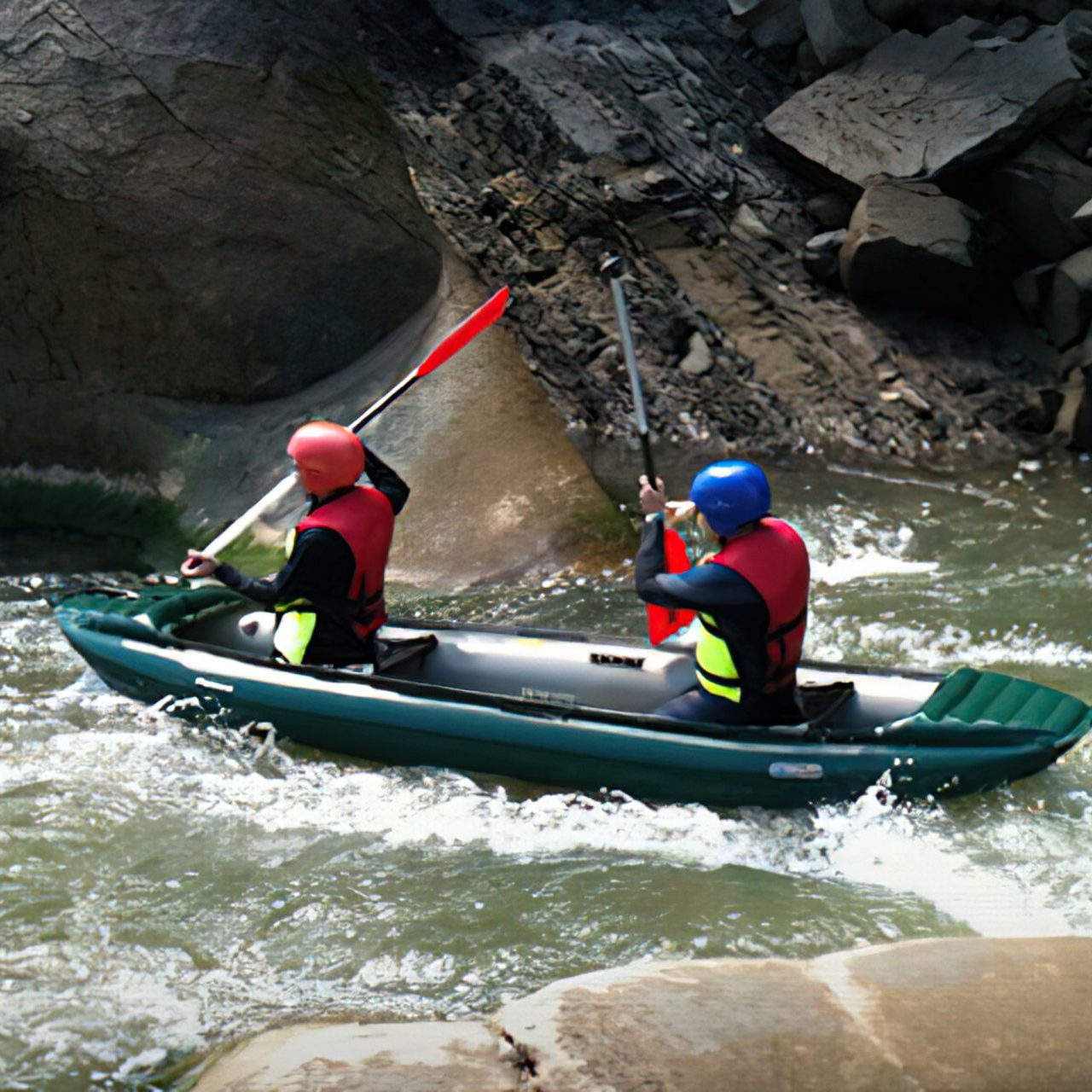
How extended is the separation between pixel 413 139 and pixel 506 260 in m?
1.11

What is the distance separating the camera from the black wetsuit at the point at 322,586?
200 inches

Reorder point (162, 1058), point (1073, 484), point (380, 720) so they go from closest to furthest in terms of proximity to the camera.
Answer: point (162, 1058), point (380, 720), point (1073, 484)

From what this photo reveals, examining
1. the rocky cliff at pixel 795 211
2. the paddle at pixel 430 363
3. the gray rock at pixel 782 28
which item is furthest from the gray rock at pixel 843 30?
the paddle at pixel 430 363

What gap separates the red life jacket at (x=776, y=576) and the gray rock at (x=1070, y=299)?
5.18 m

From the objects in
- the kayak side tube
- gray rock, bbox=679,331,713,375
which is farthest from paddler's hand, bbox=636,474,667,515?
gray rock, bbox=679,331,713,375

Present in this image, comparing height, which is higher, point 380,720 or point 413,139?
point 413,139

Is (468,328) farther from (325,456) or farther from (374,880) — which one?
(374,880)

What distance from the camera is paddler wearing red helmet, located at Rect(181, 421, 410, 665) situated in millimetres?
5094

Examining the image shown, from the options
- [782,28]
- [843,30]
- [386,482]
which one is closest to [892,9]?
[843,30]

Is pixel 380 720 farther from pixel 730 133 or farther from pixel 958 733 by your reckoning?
pixel 730 133

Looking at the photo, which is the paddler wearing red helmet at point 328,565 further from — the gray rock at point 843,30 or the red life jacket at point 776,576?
the gray rock at point 843,30

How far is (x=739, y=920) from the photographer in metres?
4.07

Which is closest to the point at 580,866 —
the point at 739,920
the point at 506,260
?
the point at 739,920

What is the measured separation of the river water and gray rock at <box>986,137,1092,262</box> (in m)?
4.04
